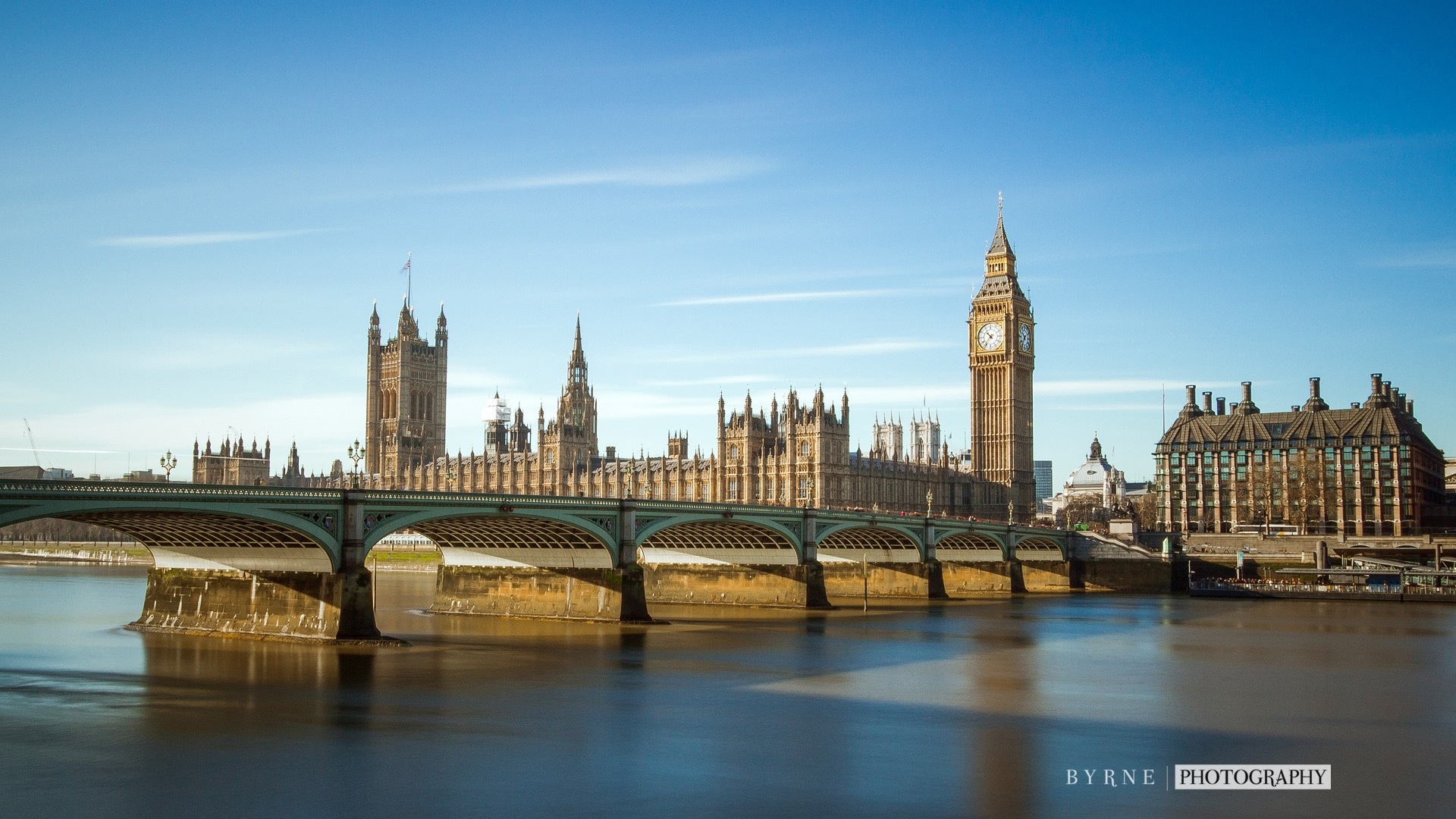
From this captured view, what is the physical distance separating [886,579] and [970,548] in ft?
42.7

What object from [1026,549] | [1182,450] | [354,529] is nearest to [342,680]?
[354,529]

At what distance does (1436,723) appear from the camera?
3453cm

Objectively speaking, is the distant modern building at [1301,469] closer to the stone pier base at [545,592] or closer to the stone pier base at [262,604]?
the stone pier base at [545,592]

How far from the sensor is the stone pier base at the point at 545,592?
2491 inches

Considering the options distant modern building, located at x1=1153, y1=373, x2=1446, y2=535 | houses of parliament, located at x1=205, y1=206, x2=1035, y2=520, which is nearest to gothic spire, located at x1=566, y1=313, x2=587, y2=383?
houses of parliament, located at x1=205, y1=206, x2=1035, y2=520

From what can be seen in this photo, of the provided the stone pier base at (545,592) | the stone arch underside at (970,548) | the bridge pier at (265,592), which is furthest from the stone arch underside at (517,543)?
the stone arch underside at (970,548)

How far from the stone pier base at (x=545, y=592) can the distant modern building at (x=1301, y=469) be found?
80.6 m

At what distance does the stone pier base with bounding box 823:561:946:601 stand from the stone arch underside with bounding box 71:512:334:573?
46.2m

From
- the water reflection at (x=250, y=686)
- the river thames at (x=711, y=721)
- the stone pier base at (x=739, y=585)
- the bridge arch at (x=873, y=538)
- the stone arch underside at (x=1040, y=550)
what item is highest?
the bridge arch at (x=873, y=538)

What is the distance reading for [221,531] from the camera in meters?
50.8

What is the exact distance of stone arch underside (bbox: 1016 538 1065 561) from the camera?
347 ft

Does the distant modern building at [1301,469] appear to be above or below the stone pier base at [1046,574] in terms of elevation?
above

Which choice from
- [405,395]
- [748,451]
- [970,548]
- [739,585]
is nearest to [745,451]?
[748,451]

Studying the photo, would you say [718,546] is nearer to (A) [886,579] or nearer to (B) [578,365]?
(A) [886,579]
